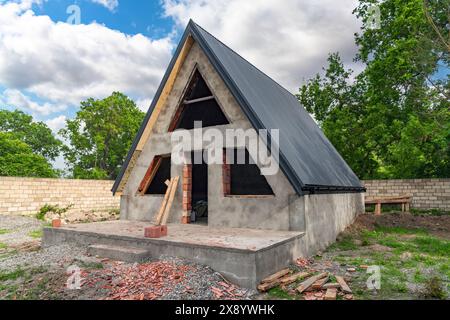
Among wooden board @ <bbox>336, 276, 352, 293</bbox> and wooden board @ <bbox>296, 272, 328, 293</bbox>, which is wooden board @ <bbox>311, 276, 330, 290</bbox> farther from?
wooden board @ <bbox>336, 276, 352, 293</bbox>

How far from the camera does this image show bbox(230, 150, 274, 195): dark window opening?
889 centimetres

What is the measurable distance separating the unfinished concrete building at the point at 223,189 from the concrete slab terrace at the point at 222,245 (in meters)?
0.02

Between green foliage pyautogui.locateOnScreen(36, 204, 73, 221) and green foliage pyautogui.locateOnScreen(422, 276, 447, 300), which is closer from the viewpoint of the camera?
green foliage pyautogui.locateOnScreen(422, 276, 447, 300)

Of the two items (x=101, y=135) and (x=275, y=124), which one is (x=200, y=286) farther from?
(x=101, y=135)

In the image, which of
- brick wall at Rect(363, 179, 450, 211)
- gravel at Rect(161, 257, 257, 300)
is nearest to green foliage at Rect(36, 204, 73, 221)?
gravel at Rect(161, 257, 257, 300)


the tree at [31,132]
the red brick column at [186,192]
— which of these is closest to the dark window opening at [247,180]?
the red brick column at [186,192]

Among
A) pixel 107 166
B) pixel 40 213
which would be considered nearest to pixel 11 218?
pixel 40 213

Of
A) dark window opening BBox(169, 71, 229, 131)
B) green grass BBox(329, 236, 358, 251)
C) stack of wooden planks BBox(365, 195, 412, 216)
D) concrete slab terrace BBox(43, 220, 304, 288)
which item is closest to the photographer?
concrete slab terrace BBox(43, 220, 304, 288)

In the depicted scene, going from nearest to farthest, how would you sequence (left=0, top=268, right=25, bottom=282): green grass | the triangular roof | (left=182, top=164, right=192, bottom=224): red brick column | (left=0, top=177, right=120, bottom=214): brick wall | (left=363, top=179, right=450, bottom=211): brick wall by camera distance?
(left=0, top=268, right=25, bottom=282): green grass
the triangular roof
(left=182, top=164, right=192, bottom=224): red brick column
(left=0, top=177, right=120, bottom=214): brick wall
(left=363, top=179, right=450, bottom=211): brick wall

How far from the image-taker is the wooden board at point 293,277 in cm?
574

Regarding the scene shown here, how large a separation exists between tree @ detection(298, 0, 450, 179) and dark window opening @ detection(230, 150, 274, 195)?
13796 mm

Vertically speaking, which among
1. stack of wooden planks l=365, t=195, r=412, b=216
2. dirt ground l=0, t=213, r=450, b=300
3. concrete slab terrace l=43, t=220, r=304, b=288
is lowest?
dirt ground l=0, t=213, r=450, b=300

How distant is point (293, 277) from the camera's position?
5.89 m

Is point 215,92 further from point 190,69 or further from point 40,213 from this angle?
point 40,213
